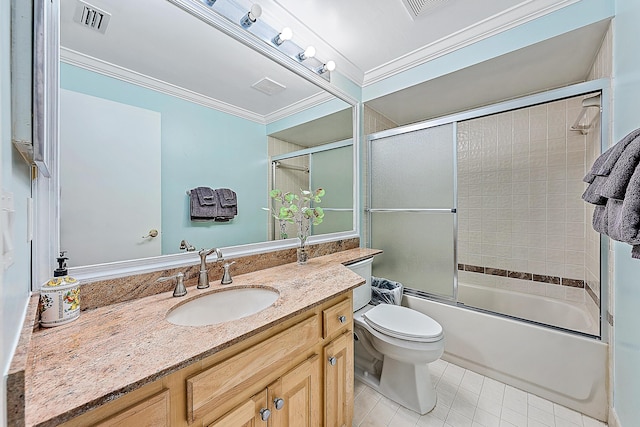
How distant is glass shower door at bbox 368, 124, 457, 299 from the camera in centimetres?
194

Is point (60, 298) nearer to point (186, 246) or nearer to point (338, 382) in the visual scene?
point (186, 246)

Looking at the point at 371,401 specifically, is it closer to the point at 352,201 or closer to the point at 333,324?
the point at 333,324

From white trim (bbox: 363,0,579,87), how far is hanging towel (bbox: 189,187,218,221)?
1720mm

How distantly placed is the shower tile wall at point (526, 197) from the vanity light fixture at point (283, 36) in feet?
5.15

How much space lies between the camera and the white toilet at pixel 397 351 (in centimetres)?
143

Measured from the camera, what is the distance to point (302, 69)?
1.70 metres

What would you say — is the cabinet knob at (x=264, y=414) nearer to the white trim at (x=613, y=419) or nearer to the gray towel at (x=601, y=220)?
the gray towel at (x=601, y=220)

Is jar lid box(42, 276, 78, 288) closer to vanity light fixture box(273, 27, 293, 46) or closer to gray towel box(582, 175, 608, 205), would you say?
vanity light fixture box(273, 27, 293, 46)

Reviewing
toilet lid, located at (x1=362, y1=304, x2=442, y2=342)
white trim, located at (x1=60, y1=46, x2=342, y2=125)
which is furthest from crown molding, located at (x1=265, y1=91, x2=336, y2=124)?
toilet lid, located at (x1=362, y1=304, x2=442, y2=342)

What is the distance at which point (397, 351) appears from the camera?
1.47 metres

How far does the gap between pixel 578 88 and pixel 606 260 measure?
97 cm

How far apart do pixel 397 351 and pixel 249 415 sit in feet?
3.22

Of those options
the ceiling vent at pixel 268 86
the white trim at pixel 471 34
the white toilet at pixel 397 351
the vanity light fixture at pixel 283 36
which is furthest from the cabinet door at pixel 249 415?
the white trim at pixel 471 34

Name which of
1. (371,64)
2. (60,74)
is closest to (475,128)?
(371,64)
